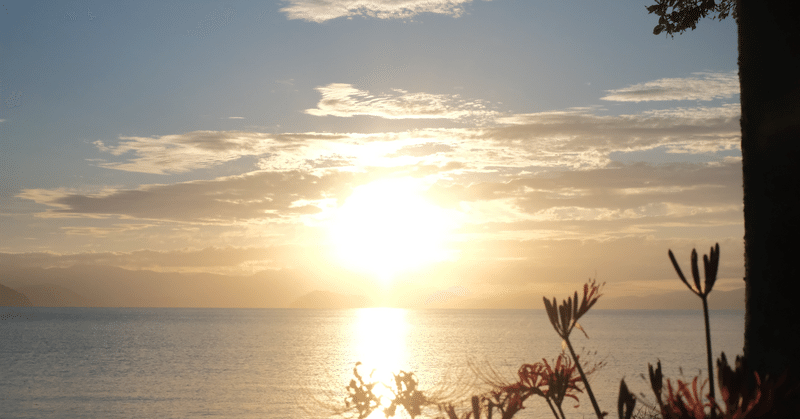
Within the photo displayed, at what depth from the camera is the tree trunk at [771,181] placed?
5852mm

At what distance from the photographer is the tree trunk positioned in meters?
5.85

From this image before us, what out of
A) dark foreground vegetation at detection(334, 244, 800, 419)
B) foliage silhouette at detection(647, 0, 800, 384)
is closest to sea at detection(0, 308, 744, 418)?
dark foreground vegetation at detection(334, 244, 800, 419)

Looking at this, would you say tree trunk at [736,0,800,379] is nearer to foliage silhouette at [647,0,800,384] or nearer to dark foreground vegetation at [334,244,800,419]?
foliage silhouette at [647,0,800,384]

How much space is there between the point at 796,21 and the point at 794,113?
100 cm

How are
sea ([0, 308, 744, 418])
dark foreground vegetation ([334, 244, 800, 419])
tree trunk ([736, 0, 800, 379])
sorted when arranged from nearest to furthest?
dark foreground vegetation ([334, 244, 800, 419]) → tree trunk ([736, 0, 800, 379]) → sea ([0, 308, 744, 418])

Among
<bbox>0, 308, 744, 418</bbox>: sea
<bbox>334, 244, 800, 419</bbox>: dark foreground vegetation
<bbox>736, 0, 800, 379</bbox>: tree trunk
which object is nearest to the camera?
<bbox>334, 244, 800, 419</bbox>: dark foreground vegetation

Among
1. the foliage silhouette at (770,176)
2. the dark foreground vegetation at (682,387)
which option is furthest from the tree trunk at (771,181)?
the dark foreground vegetation at (682,387)

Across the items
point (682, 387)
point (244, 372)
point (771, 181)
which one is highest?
point (771, 181)

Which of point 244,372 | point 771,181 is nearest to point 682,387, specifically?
point 771,181

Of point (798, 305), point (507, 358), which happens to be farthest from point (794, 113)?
point (507, 358)

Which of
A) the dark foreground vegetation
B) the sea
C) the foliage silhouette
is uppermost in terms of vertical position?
the foliage silhouette

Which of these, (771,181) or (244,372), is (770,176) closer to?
(771,181)

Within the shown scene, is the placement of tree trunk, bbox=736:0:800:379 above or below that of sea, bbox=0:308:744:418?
above

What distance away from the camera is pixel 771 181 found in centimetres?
620
